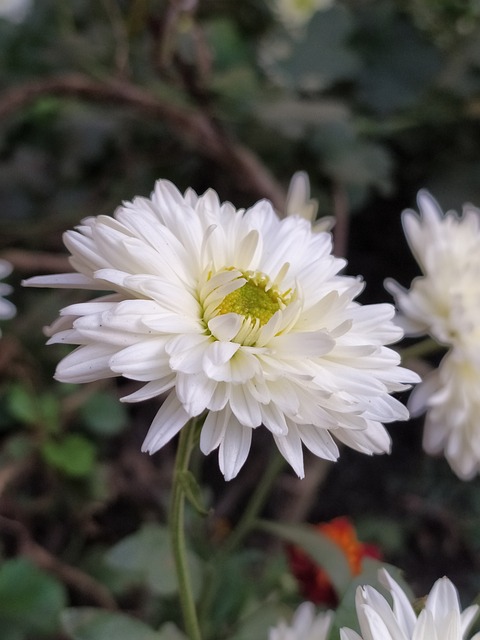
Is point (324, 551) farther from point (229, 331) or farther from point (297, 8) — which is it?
point (297, 8)

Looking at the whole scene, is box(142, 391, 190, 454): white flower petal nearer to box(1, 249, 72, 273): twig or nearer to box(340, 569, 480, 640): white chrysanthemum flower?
box(340, 569, 480, 640): white chrysanthemum flower

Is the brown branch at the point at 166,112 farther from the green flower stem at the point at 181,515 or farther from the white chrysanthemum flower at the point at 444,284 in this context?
the green flower stem at the point at 181,515

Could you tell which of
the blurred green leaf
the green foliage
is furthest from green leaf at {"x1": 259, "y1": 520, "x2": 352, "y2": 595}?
the blurred green leaf

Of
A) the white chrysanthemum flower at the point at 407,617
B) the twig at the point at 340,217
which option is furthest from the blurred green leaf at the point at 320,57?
the white chrysanthemum flower at the point at 407,617

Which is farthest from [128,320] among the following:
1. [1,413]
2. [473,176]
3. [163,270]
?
[473,176]

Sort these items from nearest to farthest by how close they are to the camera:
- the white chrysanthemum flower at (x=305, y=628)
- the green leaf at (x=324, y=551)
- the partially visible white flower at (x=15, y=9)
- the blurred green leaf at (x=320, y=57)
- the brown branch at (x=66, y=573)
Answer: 1. the white chrysanthemum flower at (x=305, y=628)
2. the green leaf at (x=324, y=551)
3. the brown branch at (x=66, y=573)
4. the blurred green leaf at (x=320, y=57)
5. the partially visible white flower at (x=15, y=9)

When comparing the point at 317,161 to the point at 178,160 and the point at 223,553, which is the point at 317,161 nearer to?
the point at 178,160

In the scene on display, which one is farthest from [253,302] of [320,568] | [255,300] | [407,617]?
[320,568]
